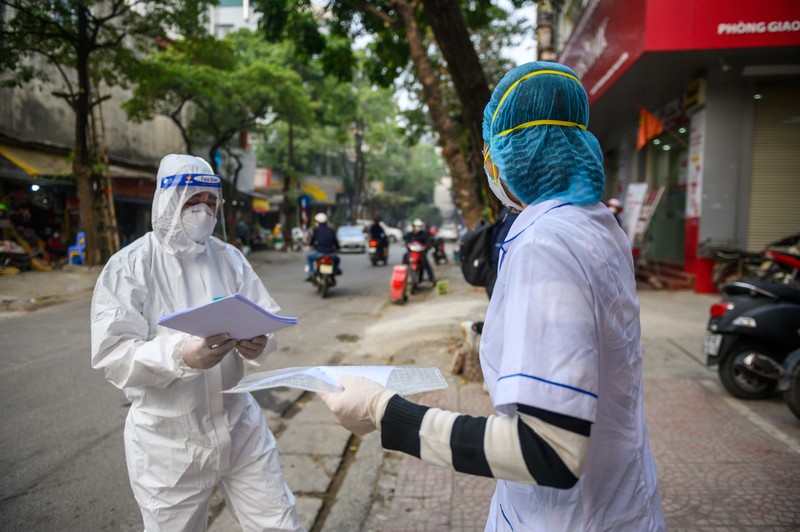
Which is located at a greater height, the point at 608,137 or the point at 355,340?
the point at 608,137

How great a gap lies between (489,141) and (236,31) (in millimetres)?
25727

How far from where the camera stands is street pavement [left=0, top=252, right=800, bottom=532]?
9.56 ft

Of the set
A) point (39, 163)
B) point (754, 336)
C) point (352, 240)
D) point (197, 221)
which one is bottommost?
point (352, 240)

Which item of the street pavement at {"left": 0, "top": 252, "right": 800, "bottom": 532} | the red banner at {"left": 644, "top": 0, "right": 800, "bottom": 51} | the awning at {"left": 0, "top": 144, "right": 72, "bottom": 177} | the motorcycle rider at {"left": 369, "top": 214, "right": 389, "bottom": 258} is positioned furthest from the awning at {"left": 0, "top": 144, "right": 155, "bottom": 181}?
the red banner at {"left": 644, "top": 0, "right": 800, "bottom": 51}

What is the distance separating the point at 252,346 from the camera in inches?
75.3

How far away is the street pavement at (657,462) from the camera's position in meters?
2.91

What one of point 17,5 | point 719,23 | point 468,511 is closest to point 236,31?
point 17,5

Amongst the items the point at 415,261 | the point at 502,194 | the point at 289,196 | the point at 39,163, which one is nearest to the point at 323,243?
the point at 415,261

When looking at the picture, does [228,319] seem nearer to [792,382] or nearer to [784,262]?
[792,382]

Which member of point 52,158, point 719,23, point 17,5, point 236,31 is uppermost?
point 236,31

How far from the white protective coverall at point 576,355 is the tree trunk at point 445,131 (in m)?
5.28

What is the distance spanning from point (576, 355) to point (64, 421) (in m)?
4.39

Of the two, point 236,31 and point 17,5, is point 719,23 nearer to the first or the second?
point 17,5

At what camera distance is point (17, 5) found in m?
9.73
